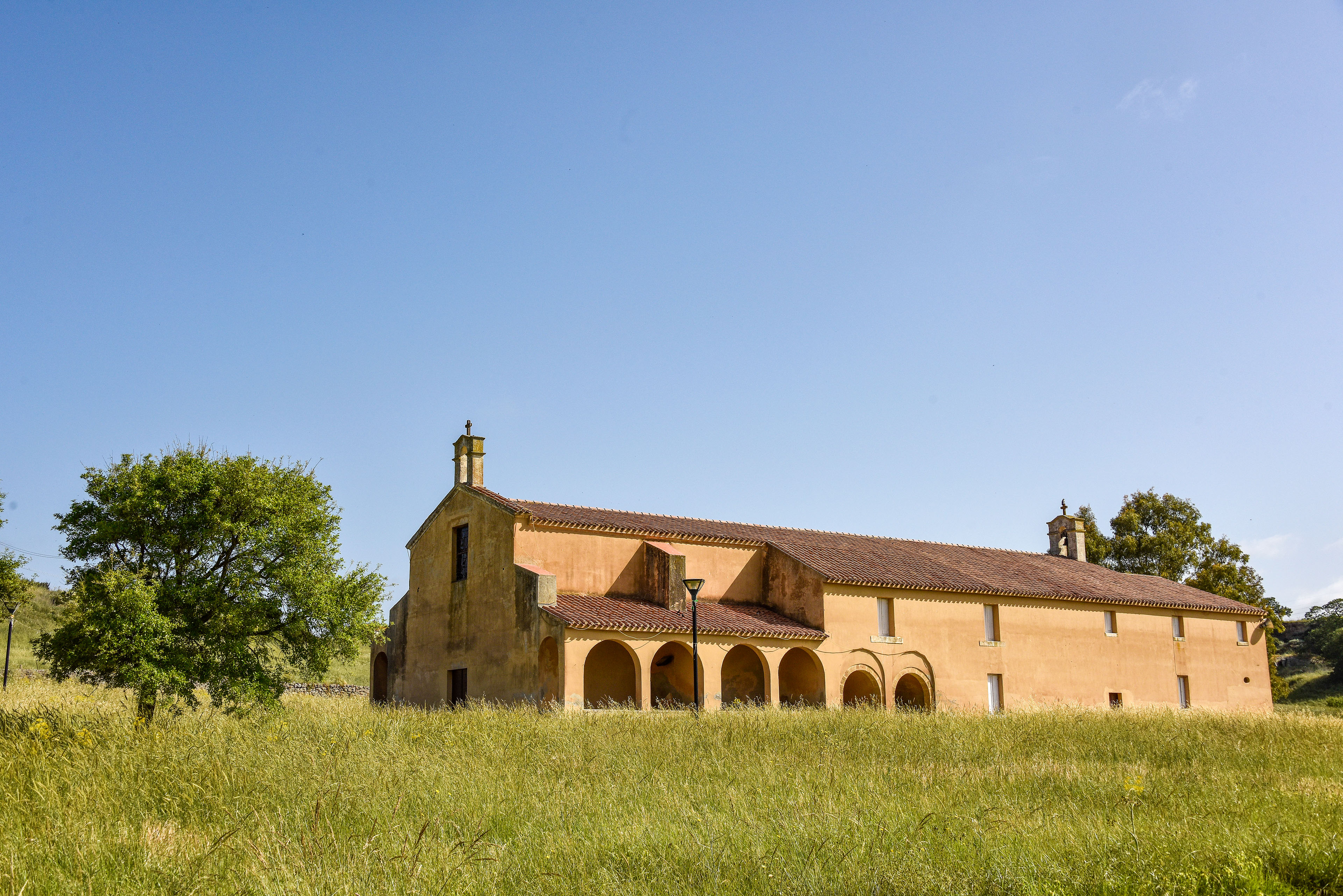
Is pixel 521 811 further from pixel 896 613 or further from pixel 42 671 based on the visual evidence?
pixel 42 671

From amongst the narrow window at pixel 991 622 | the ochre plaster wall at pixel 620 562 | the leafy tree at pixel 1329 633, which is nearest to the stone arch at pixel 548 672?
the ochre plaster wall at pixel 620 562

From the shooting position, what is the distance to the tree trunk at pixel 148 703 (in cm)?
1623

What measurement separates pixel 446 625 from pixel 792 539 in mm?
11002

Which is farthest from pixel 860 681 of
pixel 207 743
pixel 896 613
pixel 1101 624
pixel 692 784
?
pixel 207 743

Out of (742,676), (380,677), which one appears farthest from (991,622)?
(380,677)

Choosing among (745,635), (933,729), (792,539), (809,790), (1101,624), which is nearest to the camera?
(809,790)

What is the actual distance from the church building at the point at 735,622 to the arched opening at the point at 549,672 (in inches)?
2.0

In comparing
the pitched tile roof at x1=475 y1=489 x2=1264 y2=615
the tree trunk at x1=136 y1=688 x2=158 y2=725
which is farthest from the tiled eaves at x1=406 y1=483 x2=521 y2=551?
the tree trunk at x1=136 y1=688 x2=158 y2=725

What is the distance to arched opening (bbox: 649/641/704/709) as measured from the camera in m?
25.8

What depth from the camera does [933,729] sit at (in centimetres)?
1702

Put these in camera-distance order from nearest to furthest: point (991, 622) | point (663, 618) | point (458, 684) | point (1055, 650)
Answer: point (663, 618) → point (458, 684) → point (991, 622) → point (1055, 650)

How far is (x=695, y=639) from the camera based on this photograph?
2169 centimetres

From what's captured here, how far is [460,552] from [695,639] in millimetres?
9596

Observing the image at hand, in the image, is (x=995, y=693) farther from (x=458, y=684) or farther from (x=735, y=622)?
(x=458, y=684)
